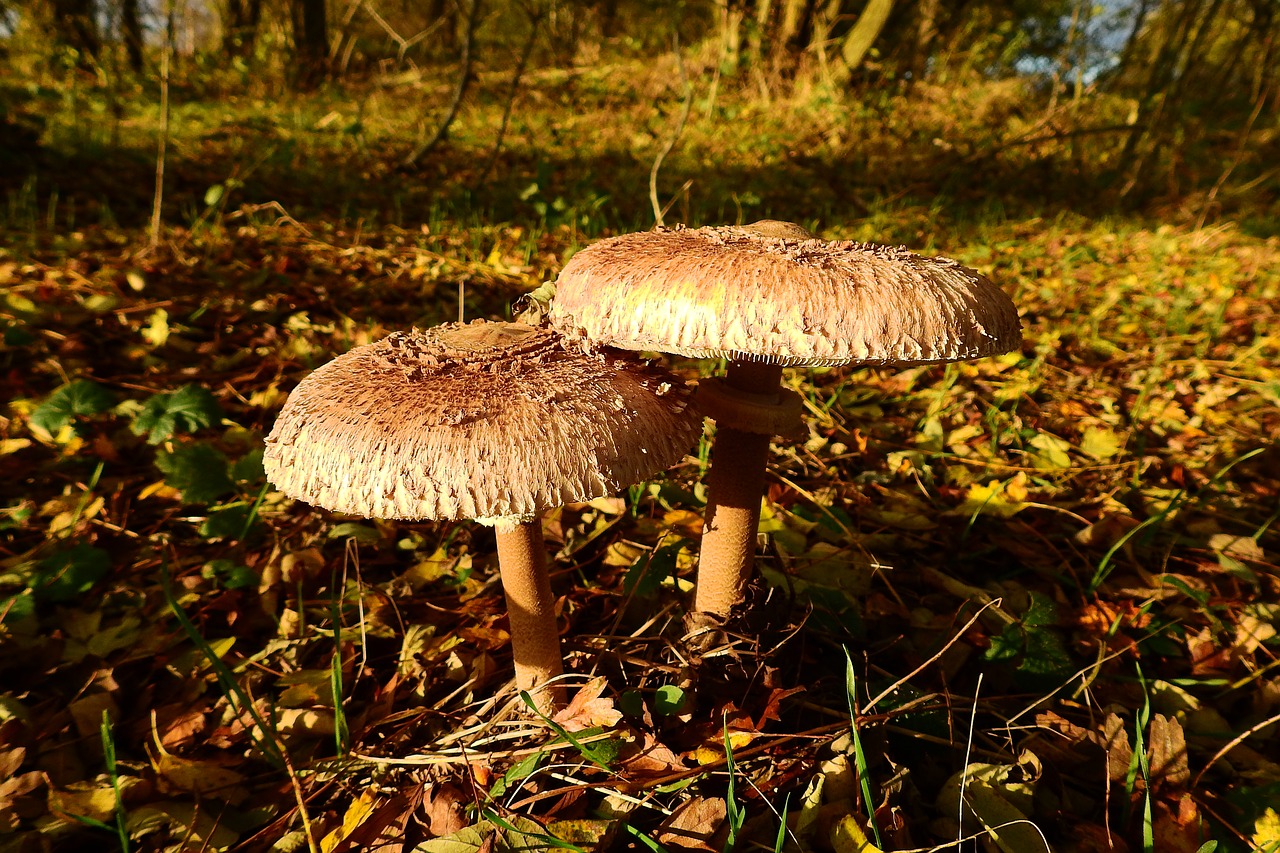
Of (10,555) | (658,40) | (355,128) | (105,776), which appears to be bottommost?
(105,776)

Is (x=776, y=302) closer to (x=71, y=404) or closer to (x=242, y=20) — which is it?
(x=71, y=404)

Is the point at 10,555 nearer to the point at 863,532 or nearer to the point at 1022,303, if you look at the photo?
the point at 863,532

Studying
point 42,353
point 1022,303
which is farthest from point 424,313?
point 1022,303

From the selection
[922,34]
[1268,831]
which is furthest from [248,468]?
[922,34]

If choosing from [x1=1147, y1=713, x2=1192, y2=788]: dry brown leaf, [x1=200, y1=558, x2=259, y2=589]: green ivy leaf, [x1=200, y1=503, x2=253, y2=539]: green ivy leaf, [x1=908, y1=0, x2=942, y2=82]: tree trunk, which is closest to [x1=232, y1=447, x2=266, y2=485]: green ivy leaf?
[x1=200, y1=503, x2=253, y2=539]: green ivy leaf

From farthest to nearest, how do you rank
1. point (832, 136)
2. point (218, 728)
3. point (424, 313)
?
point (832, 136) → point (424, 313) → point (218, 728)

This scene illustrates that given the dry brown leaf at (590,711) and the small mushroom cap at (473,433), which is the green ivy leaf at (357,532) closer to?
the small mushroom cap at (473,433)

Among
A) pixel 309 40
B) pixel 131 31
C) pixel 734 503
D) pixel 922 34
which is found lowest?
pixel 734 503
